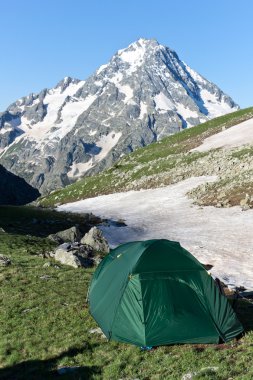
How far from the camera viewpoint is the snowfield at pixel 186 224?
30984 mm

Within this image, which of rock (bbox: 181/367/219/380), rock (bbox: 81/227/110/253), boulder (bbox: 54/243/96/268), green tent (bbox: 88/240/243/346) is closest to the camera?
rock (bbox: 181/367/219/380)

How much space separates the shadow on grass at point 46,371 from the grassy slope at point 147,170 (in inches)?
2012

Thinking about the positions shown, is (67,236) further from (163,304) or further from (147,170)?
(147,170)

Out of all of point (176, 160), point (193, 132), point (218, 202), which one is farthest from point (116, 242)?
point (193, 132)

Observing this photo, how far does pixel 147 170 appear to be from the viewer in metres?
73.9

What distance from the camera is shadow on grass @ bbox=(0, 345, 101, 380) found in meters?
13.9

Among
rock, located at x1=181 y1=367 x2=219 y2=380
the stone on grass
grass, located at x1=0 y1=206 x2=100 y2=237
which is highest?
grass, located at x1=0 y1=206 x2=100 y2=237

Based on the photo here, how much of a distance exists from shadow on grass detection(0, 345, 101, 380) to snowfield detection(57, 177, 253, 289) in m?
13.7

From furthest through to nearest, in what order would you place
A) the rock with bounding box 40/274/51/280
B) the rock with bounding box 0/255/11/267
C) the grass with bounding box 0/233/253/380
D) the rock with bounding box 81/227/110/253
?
the rock with bounding box 81/227/110/253 → the rock with bounding box 0/255/11/267 → the rock with bounding box 40/274/51/280 → the grass with bounding box 0/233/253/380

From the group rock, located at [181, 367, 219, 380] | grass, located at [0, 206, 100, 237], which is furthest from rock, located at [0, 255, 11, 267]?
rock, located at [181, 367, 219, 380]

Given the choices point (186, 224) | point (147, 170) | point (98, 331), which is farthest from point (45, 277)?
point (147, 170)

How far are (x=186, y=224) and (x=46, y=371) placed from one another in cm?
3102

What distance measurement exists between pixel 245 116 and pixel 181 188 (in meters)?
41.0

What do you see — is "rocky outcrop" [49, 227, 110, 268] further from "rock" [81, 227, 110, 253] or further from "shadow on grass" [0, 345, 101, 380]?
"shadow on grass" [0, 345, 101, 380]
